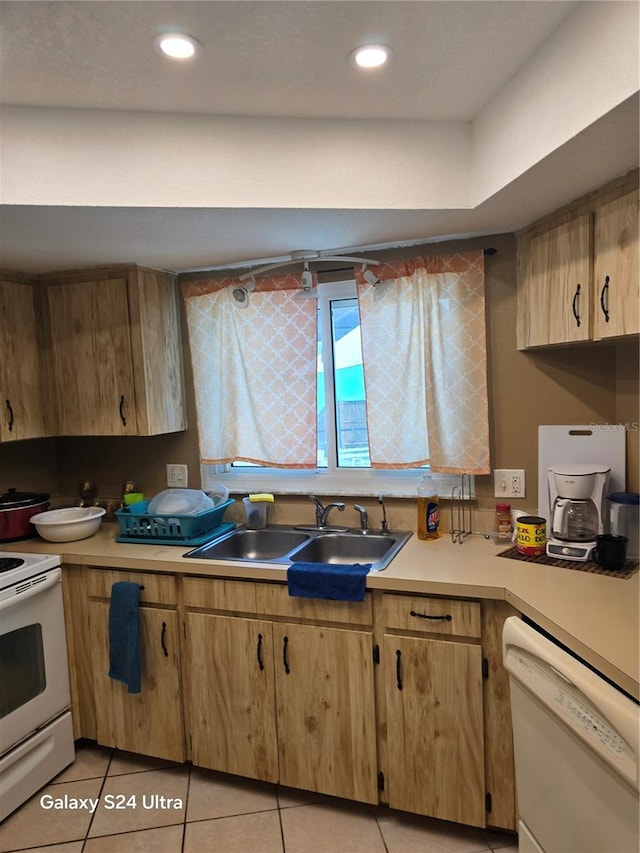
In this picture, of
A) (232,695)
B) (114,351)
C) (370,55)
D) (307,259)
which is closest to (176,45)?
(370,55)

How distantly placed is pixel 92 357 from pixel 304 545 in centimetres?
132

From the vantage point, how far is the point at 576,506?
196 cm

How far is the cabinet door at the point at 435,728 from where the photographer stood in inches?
70.7

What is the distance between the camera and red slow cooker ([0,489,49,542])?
2473 mm

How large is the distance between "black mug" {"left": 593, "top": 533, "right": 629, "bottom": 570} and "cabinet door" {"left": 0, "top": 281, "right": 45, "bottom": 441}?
2.43m

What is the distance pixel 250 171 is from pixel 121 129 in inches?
15.7

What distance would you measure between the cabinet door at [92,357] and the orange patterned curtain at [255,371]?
0.32 m

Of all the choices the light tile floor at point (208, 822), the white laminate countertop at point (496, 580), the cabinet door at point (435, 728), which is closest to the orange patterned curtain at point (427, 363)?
the white laminate countertop at point (496, 580)

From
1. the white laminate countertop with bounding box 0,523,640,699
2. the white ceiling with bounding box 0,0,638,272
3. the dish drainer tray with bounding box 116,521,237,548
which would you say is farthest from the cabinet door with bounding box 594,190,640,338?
the dish drainer tray with bounding box 116,521,237,548

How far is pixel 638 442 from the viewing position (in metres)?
2.00

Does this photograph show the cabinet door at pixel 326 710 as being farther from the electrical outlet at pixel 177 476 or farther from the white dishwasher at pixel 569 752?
the electrical outlet at pixel 177 476

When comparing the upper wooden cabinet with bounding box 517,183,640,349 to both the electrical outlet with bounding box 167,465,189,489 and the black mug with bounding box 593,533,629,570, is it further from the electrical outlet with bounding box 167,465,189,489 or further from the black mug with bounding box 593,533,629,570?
the electrical outlet with bounding box 167,465,189,489

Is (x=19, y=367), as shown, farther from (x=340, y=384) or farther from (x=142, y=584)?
(x=340, y=384)

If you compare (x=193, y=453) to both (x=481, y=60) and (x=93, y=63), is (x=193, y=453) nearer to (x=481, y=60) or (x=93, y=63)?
(x=93, y=63)
